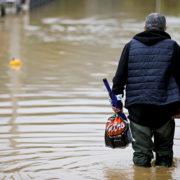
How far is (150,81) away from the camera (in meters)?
5.29

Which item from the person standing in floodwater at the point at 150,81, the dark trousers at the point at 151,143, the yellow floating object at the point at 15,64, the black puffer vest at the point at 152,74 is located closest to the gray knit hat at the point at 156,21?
the person standing in floodwater at the point at 150,81

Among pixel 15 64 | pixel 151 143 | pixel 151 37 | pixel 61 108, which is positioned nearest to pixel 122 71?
pixel 151 37

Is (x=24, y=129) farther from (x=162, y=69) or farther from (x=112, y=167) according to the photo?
(x=162, y=69)

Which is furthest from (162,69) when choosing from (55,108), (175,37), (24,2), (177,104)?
(24,2)

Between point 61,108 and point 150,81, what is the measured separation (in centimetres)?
376

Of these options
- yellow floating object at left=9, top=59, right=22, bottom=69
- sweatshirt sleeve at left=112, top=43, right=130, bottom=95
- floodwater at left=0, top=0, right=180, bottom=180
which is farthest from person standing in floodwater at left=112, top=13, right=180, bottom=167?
yellow floating object at left=9, top=59, right=22, bottom=69

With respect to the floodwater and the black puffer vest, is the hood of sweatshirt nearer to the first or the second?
the black puffer vest

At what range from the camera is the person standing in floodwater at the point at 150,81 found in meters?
5.27

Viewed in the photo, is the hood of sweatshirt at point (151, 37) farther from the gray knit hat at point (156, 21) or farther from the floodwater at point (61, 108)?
the floodwater at point (61, 108)

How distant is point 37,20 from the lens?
28922 mm

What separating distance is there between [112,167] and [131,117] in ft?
1.85

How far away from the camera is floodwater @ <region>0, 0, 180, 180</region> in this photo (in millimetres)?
5578

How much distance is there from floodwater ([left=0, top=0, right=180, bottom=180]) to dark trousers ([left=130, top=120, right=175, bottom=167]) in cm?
10

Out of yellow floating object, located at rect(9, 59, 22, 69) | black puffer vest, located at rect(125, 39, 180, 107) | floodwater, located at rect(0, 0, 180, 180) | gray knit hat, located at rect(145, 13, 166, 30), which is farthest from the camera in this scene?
yellow floating object, located at rect(9, 59, 22, 69)
